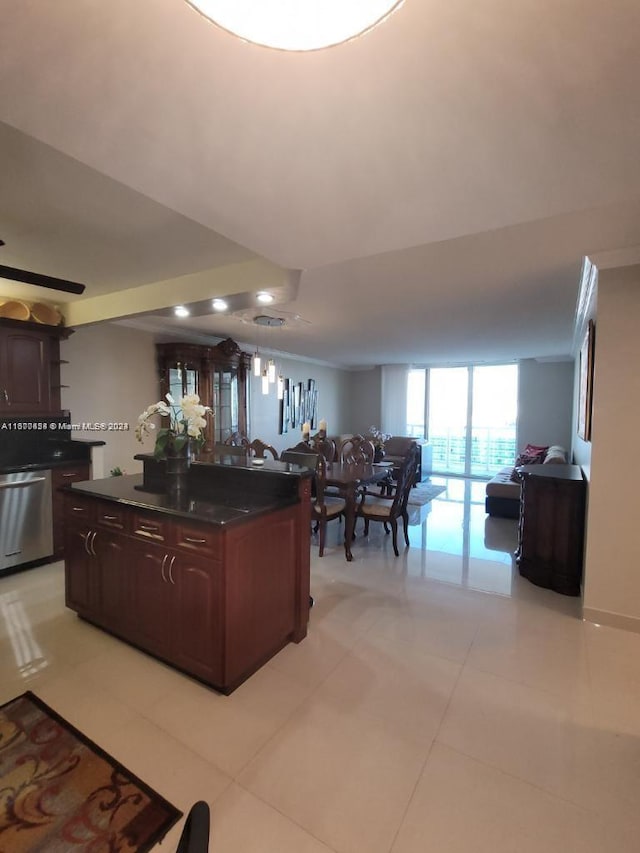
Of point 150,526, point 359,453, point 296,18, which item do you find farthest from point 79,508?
point 359,453

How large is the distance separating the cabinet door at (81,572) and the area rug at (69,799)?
0.78 m

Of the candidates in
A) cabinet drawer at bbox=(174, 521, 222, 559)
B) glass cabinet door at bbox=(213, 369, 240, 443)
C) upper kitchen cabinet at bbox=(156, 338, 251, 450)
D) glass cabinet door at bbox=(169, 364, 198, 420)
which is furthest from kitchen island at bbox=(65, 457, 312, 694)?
glass cabinet door at bbox=(213, 369, 240, 443)

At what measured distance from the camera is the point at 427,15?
0.87 m

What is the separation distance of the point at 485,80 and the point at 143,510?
2.26 metres

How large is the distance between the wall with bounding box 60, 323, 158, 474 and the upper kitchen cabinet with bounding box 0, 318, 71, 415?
23 cm

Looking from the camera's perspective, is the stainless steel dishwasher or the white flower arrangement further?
the stainless steel dishwasher

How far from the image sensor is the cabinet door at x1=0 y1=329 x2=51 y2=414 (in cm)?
350

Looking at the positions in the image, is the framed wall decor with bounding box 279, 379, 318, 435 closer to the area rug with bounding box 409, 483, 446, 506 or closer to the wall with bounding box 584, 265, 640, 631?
the area rug with bounding box 409, 483, 446, 506

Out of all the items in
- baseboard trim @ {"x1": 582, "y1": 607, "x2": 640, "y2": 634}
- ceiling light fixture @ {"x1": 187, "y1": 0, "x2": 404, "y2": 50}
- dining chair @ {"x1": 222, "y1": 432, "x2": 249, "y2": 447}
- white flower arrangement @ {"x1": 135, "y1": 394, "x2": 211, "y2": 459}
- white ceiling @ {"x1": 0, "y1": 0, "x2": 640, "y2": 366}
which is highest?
white ceiling @ {"x1": 0, "y1": 0, "x2": 640, "y2": 366}

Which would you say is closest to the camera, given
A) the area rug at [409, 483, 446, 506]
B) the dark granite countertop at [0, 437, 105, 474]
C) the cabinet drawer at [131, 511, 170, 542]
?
the cabinet drawer at [131, 511, 170, 542]

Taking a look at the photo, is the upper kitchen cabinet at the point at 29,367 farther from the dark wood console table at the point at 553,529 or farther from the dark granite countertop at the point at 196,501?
the dark wood console table at the point at 553,529

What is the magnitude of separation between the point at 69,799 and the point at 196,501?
4.11 feet

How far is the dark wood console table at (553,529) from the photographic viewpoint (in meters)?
Result: 3.04

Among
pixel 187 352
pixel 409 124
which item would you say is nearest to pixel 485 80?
pixel 409 124
